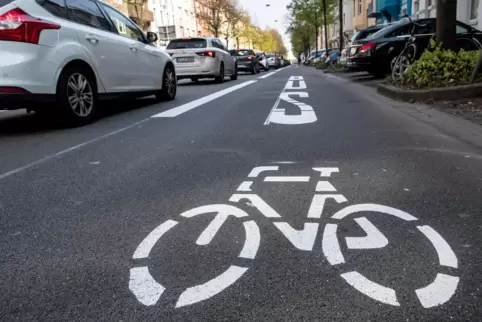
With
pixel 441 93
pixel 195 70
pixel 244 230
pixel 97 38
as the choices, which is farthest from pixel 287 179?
pixel 195 70

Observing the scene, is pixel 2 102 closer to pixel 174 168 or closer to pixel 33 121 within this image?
pixel 33 121

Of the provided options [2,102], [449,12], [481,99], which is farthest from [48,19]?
[449,12]

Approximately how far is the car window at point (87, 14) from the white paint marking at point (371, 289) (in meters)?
5.57

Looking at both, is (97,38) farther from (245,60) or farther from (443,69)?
(245,60)

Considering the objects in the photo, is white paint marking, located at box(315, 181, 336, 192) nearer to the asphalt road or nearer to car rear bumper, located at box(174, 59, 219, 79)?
the asphalt road

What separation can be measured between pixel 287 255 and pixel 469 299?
0.77 metres

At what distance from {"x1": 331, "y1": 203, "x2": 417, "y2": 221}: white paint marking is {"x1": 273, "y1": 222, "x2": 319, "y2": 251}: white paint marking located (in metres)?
0.22

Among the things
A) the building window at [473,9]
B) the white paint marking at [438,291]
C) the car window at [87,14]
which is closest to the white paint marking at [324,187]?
the white paint marking at [438,291]

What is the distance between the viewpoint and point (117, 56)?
6.66 meters

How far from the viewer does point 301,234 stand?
2.21 metres

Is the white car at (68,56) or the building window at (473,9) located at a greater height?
A: the building window at (473,9)

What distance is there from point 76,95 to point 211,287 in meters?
4.72

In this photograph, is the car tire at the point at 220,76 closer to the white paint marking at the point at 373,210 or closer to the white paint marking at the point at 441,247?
the white paint marking at the point at 373,210

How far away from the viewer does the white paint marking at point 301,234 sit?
2.09 meters
